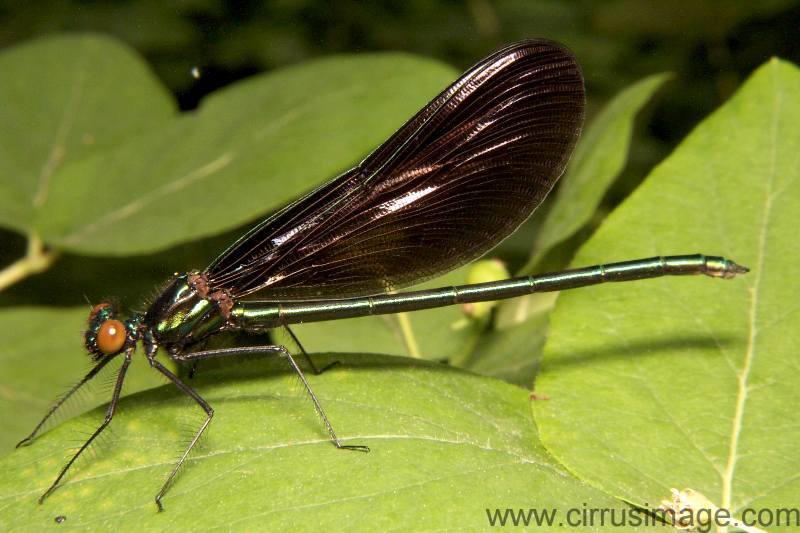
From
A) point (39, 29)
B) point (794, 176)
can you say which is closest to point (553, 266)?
point (794, 176)

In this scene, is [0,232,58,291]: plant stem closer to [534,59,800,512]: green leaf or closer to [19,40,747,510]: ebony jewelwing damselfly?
[19,40,747,510]: ebony jewelwing damselfly

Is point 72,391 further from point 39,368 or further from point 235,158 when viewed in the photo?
point 235,158

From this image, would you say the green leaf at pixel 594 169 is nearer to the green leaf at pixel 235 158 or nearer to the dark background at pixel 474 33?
the green leaf at pixel 235 158

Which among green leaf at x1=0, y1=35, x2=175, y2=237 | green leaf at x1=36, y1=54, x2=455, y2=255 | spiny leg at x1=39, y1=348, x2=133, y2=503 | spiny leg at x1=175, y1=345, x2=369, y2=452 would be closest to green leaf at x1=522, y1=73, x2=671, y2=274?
green leaf at x1=36, y1=54, x2=455, y2=255

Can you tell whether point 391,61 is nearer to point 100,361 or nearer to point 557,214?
point 557,214

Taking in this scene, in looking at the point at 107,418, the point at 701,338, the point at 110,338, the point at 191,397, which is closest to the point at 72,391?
the point at 110,338

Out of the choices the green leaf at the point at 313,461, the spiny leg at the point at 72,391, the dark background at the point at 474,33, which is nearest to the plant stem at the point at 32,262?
the spiny leg at the point at 72,391
